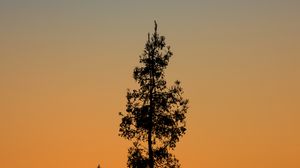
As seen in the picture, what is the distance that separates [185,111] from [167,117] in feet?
4.59

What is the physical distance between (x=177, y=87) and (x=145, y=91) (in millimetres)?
2343

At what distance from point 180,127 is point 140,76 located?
473 cm

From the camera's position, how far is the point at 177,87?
186 metres

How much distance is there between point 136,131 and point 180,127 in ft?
10.6

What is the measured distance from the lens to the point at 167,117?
186 m

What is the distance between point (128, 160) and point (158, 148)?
93.8 inches

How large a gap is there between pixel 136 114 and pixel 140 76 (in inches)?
110

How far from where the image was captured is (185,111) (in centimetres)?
18600

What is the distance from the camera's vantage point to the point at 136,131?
7333 inches

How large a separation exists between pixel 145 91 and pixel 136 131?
298 cm

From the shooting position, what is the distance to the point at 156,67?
612 feet

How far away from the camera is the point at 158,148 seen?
186125mm

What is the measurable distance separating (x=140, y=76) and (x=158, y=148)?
17.7ft

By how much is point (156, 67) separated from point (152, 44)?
5.57 ft
